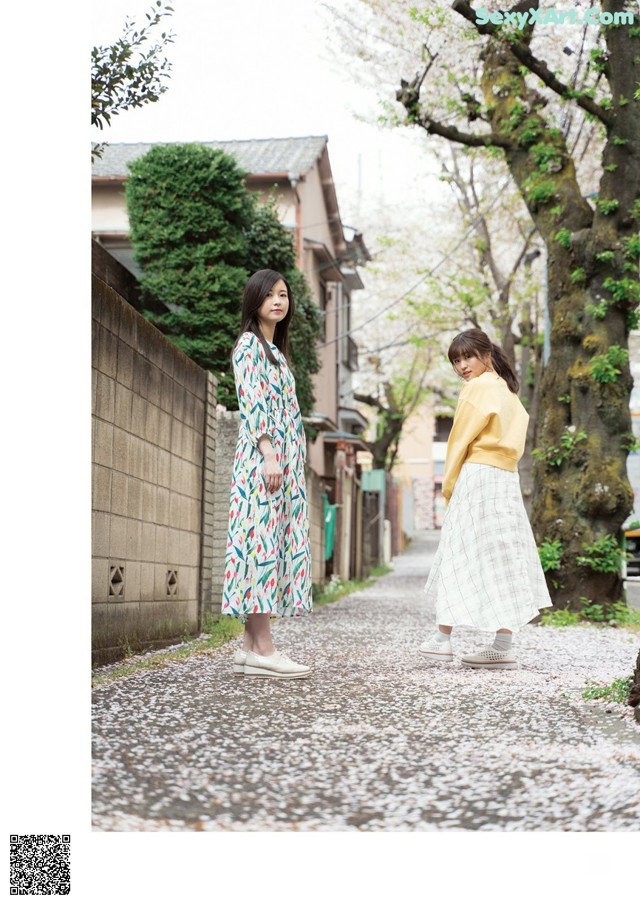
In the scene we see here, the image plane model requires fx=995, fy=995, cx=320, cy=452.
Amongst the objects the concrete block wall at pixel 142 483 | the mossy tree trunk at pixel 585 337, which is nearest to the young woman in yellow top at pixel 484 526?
the concrete block wall at pixel 142 483

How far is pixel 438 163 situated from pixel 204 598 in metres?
10.2

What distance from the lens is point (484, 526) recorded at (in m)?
4.00

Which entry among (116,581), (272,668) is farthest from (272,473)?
(116,581)

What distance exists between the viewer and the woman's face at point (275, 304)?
3424 mm

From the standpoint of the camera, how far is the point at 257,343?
3.41 meters

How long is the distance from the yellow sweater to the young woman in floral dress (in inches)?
30.4

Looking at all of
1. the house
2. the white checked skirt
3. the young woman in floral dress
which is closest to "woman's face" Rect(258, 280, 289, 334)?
the young woman in floral dress

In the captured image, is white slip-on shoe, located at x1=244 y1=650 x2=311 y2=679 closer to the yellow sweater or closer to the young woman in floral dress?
the young woman in floral dress

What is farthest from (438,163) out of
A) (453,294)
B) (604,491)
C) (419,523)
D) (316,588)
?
(419,523)

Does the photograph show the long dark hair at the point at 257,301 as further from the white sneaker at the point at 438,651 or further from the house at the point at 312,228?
the house at the point at 312,228

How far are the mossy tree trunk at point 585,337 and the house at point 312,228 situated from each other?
67.1 inches

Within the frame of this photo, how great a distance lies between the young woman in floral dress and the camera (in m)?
3.35

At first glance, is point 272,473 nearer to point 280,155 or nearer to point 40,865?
point 40,865

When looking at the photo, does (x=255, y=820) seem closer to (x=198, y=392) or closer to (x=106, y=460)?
(x=106, y=460)
